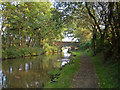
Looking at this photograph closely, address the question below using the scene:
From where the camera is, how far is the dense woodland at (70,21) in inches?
490

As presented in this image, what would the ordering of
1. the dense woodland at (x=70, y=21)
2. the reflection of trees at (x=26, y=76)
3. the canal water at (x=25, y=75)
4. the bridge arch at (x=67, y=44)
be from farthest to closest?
1. the bridge arch at (x=67, y=44)
2. the dense woodland at (x=70, y=21)
3. the reflection of trees at (x=26, y=76)
4. the canal water at (x=25, y=75)

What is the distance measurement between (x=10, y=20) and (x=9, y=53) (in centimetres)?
689

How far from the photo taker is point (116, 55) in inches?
460

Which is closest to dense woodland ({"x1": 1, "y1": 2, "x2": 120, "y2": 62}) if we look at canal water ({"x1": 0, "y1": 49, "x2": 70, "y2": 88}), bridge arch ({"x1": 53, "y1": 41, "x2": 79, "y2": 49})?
canal water ({"x1": 0, "y1": 49, "x2": 70, "y2": 88})

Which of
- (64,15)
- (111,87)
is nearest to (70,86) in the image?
(111,87)

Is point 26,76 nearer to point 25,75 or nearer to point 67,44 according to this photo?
point 25,75

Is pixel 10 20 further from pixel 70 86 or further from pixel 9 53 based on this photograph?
pixel 70 86

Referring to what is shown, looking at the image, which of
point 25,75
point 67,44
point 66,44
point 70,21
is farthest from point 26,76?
point 66,44

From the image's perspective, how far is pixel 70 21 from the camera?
17.4 metres

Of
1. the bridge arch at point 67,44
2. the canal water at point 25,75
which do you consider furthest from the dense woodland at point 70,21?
the bridge arch at point 67,44

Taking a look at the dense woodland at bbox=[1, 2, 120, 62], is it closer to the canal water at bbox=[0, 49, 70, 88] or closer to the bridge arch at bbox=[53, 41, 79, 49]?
the canal water at bbox=[0, 49, 70, 88]

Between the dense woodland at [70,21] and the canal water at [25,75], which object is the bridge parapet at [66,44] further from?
the canal water at [25,75]

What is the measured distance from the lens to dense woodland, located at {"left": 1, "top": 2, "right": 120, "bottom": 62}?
40.8ft

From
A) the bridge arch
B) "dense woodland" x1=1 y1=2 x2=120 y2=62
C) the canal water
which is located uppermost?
"dense woodland" x1=1 y1=2 x2=120 y2=62
